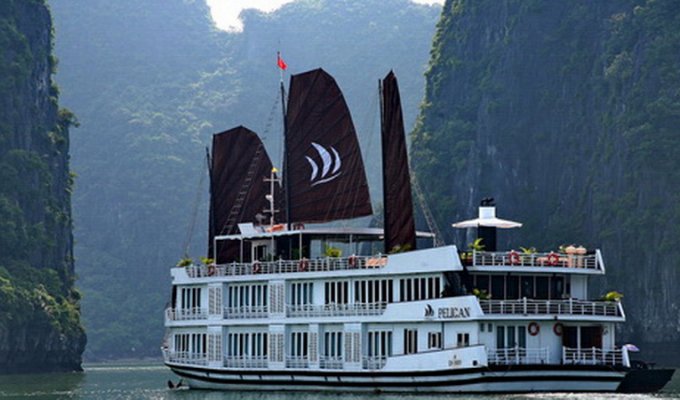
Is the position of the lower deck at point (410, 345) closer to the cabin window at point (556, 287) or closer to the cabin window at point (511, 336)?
the cabin window at point (511, 336)

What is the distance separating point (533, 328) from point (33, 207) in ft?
232

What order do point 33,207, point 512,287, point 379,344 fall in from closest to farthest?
point 512,287
point 379,344
point 33,207

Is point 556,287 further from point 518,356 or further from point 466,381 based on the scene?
point 466,381

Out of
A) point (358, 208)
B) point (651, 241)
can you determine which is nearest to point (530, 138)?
point (651, 241)

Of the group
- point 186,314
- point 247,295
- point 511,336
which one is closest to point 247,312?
point 247,295

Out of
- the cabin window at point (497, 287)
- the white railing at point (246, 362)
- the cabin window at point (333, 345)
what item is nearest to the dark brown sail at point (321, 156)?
the cabin window at point (333, 345)

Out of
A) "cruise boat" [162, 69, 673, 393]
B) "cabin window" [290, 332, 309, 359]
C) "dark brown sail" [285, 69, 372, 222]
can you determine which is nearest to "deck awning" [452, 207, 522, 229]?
"cruise boat" [162, 69, 673, 393]

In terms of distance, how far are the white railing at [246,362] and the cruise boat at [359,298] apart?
5 centimetres

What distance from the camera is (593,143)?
467ft

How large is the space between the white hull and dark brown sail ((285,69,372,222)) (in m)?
7.00

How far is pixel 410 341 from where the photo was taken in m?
54.6

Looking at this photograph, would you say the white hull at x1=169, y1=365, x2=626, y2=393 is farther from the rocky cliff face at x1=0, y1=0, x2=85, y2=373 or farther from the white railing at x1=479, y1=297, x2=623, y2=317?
the rocky cliff face at x1=0, y1=0, x2=85, y2=373

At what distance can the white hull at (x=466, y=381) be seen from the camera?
51.1 metres

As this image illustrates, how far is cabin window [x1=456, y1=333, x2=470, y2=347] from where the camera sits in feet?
171
